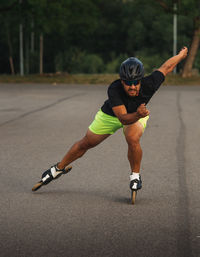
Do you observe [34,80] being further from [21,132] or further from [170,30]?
[170,30]

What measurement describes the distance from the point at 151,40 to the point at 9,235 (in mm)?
62836

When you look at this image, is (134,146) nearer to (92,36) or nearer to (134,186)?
(134,186)

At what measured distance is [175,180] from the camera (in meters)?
6.80

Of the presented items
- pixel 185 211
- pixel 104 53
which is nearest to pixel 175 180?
pixel 185 211

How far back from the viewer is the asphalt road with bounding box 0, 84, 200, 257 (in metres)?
4.41

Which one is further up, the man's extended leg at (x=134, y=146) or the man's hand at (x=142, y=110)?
the man's hand at (x=142, y=110)

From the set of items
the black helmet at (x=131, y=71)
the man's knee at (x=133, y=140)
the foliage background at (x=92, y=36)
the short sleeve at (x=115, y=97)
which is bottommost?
the foliage background at (x=92, y=36)

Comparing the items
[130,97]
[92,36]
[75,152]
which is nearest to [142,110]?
[130,97]

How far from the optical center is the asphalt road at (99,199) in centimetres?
441

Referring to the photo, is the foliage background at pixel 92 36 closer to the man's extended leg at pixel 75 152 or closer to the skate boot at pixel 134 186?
the man's extended leg at pixel 75 152

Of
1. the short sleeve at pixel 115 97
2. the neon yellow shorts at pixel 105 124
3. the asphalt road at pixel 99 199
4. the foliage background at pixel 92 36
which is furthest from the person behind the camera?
the foliage background at pixel 92 36

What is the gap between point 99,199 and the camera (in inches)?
232

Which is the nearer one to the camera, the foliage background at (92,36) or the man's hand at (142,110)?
the man's hand at (142,110)

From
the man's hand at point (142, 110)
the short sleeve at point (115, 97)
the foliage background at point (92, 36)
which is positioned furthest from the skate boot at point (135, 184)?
the foliage background at point (92, 36)
